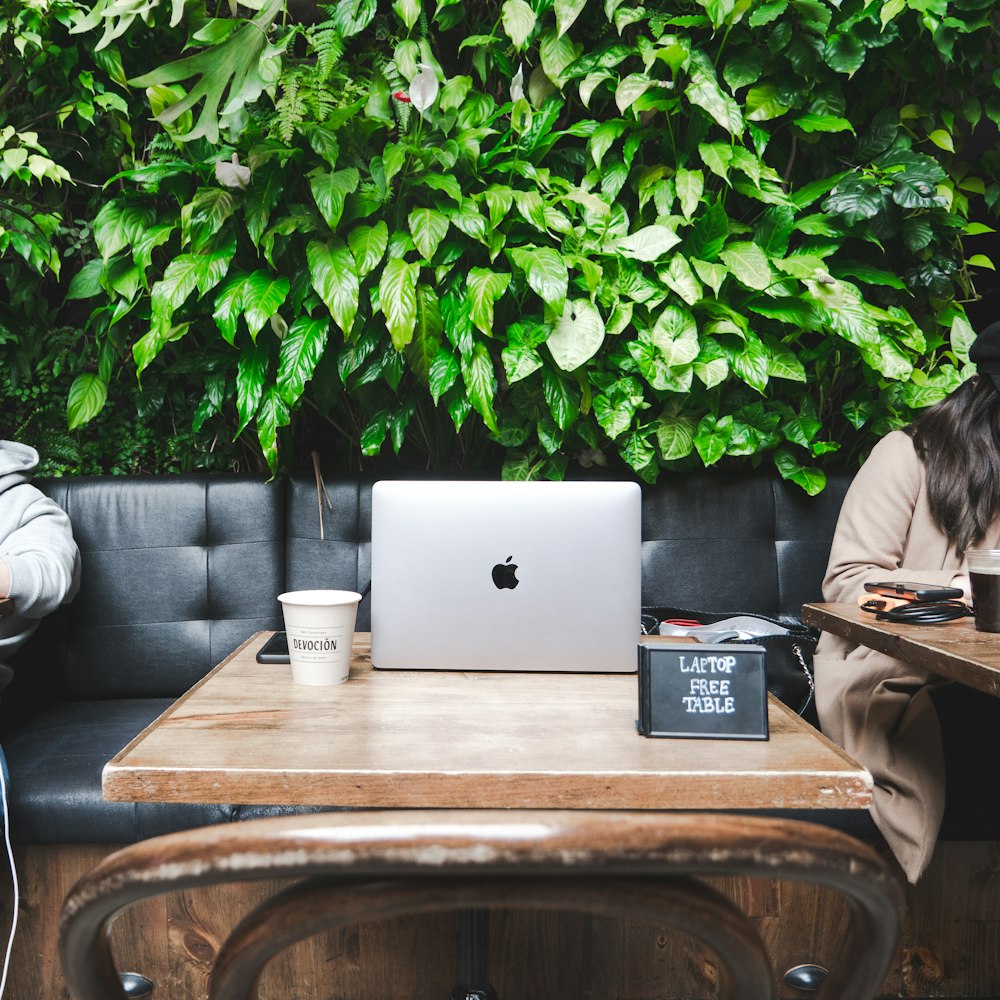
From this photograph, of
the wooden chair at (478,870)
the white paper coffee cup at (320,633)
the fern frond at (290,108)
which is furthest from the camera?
the fern frond at (290,108)

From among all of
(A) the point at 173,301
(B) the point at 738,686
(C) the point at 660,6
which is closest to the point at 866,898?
(B) the point at 738,686

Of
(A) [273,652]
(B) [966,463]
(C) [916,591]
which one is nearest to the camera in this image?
(A) [273,652]

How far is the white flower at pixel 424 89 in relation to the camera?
1.95 meters

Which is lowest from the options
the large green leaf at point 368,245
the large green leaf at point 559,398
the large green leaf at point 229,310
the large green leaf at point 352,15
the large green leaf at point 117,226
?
the large green leaf at point 559,398

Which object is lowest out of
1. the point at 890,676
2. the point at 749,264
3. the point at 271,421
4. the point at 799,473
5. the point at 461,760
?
the point at 890,676

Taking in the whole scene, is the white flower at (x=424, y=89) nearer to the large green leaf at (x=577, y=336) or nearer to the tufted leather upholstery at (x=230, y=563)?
the large green leaf at (x=577, y=336)

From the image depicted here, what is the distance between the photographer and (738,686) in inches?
38.6

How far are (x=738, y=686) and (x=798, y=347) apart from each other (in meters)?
1.51

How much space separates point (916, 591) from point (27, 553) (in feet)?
5.23

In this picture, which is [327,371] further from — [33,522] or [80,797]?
[80,797]

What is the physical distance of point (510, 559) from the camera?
1.17 m

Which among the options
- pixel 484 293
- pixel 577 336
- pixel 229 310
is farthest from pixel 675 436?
pixel 229 310

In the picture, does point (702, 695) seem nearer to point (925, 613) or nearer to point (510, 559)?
point (510, 559)

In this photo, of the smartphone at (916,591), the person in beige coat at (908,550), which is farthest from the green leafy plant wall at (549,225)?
the smartphone at (916,591)
